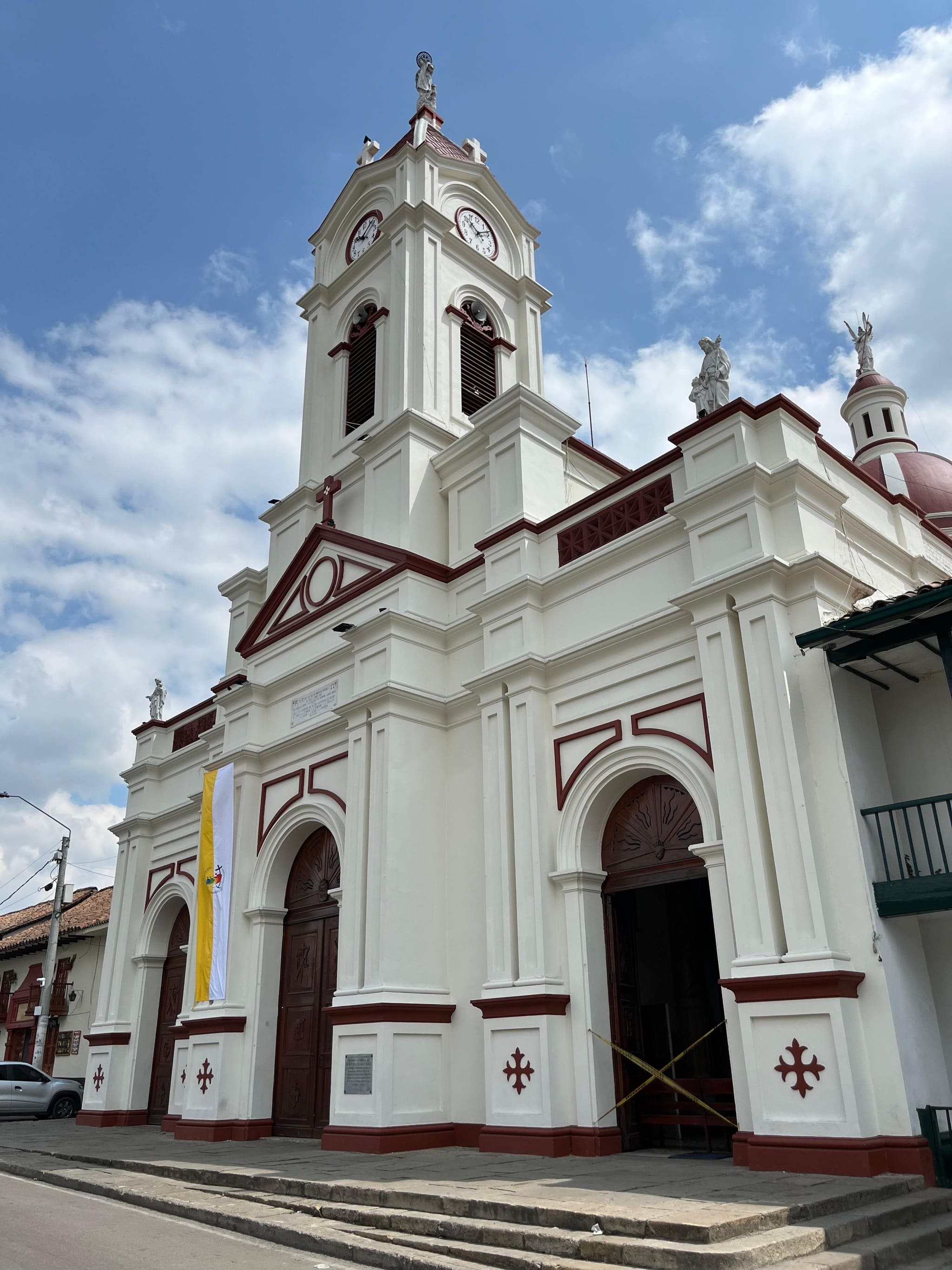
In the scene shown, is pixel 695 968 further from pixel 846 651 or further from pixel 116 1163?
pixel 116 1163

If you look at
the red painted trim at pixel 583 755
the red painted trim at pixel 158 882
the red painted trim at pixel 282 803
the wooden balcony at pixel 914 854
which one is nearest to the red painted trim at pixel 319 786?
the red painted trim at pixel 282 803

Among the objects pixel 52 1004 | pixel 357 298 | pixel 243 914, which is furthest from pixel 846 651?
pixel 52 1004

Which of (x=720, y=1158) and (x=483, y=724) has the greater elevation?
(x=483, y=724)

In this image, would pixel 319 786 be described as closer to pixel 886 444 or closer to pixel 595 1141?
pixel 595 1141

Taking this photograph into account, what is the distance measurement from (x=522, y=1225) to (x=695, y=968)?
822 centimetres

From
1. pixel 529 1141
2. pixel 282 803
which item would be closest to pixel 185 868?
Answer: pixel 282 803

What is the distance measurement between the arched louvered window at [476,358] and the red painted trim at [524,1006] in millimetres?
10437

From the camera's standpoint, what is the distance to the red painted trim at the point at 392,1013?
38.9ft

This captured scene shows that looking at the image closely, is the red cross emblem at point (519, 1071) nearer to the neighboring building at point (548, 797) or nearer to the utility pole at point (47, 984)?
the neighboring building at point (548, 797)

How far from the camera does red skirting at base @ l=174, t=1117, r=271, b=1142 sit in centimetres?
1377

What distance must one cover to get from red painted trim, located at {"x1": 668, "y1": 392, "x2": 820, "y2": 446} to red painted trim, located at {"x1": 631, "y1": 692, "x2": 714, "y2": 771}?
2.95m

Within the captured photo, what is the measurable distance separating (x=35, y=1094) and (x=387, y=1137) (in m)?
13.9

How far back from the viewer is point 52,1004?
2631cm

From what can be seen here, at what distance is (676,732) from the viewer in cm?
1081
